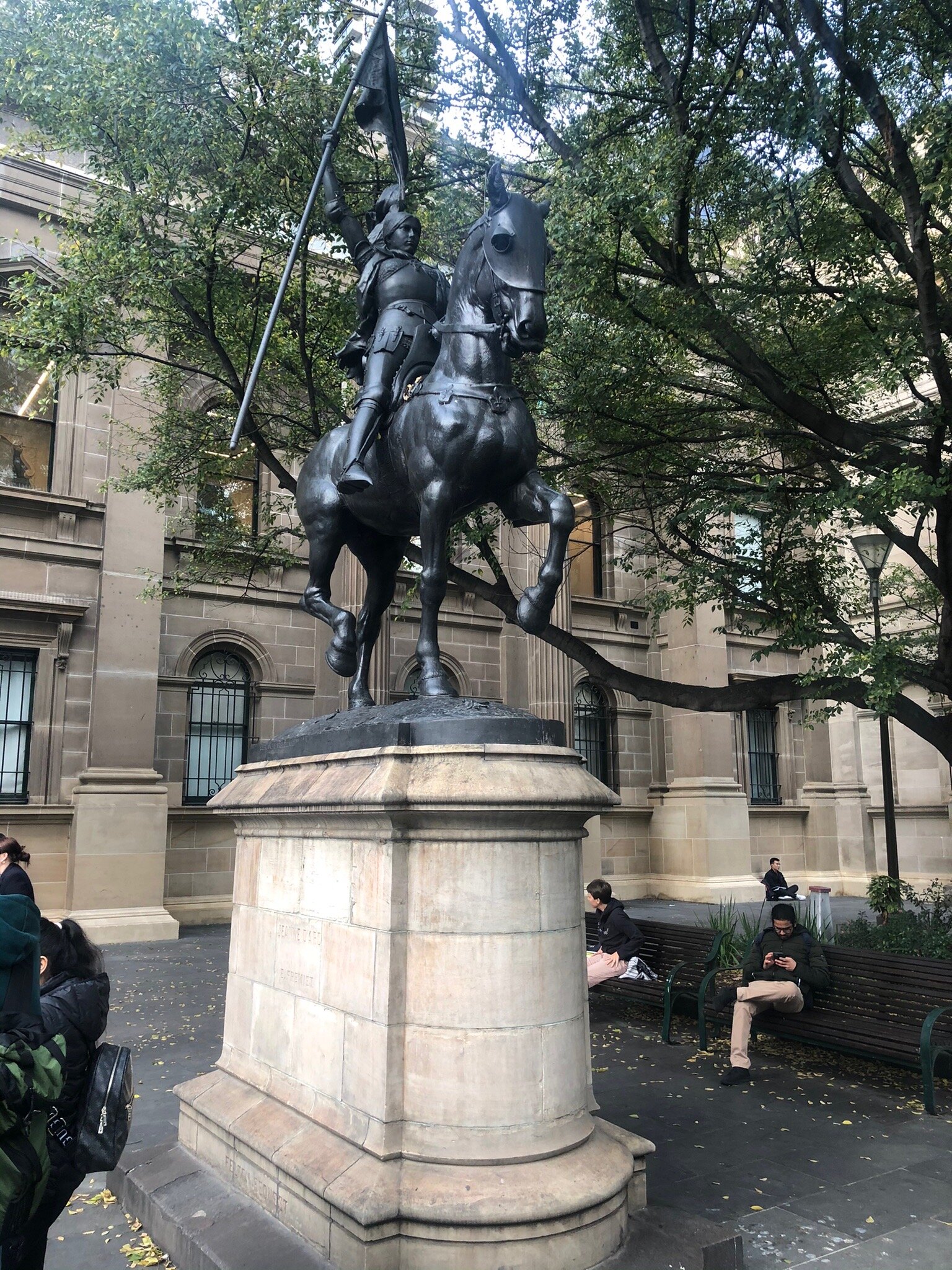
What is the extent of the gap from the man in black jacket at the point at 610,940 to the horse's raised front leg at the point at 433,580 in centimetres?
480

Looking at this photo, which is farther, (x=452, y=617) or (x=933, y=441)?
(x=452, y=617)

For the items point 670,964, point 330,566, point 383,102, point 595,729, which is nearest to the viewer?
point 383,102

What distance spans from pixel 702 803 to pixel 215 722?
1073 cm

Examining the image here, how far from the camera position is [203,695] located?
1666cm

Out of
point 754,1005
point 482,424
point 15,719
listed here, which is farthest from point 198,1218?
point 15,719

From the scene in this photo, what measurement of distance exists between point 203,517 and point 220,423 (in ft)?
4.91

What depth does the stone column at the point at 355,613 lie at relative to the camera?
1702cm

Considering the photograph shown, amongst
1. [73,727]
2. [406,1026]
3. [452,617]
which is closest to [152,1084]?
[406,1026]

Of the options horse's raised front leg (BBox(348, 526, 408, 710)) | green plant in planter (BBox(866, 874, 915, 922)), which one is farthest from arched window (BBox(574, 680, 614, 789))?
horse's raised front leg (BBox(348, 526, 408, 710))

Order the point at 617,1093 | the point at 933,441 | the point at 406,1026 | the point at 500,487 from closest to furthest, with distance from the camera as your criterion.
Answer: the point at 406,1026
the point at 500,487
the point at 617,1093
the point at 933,441

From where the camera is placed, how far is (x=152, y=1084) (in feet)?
23.1

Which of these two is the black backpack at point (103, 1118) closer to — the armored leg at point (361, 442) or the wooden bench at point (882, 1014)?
the armored leg at point (361, 442)

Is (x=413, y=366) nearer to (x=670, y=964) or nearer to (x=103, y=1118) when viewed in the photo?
(x=103, y=1118)

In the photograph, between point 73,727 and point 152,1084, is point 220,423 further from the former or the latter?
point 152,1084
